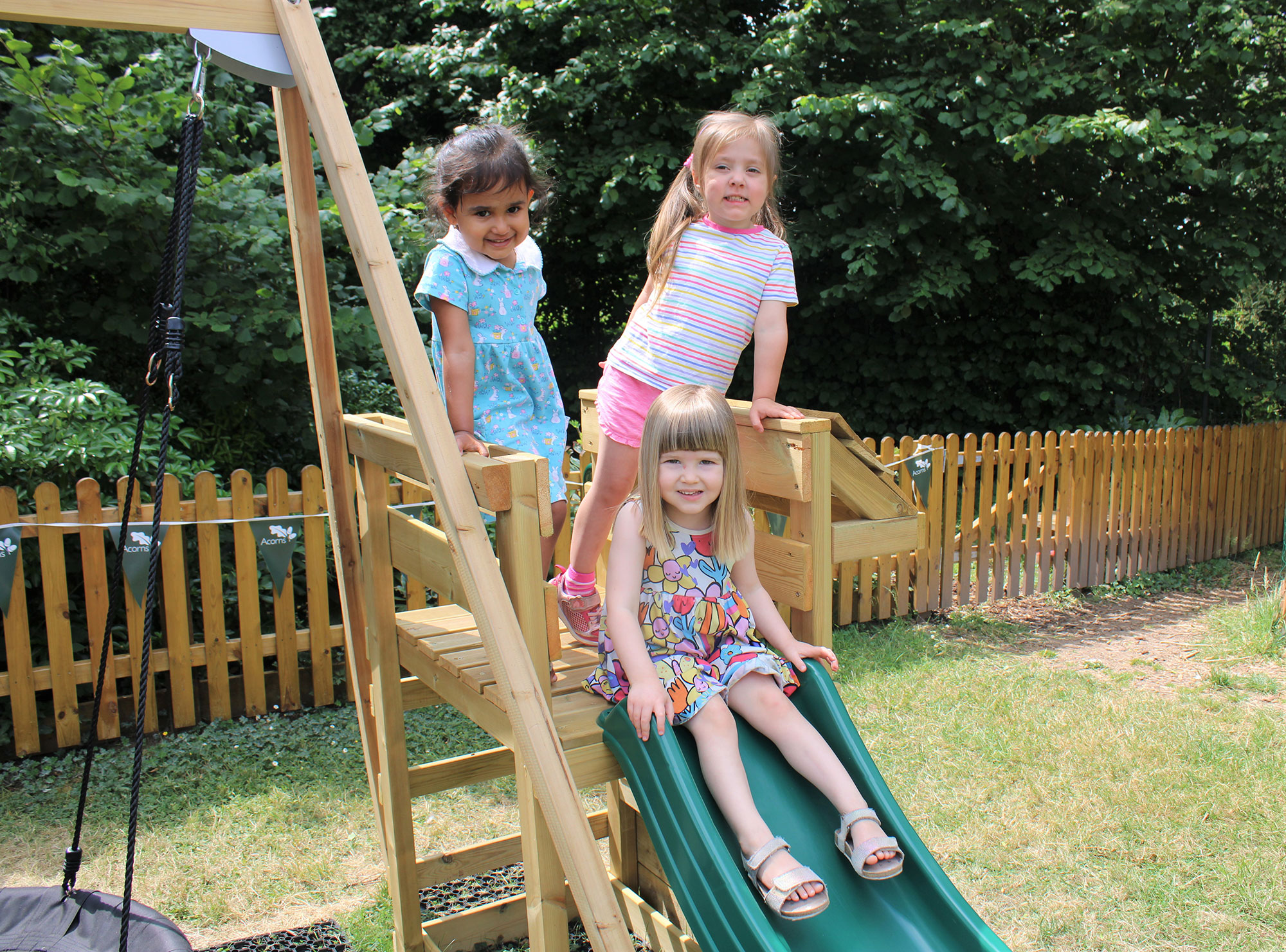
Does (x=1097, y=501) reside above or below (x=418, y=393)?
below

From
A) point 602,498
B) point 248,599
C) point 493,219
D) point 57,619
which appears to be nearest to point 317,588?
point 248,599

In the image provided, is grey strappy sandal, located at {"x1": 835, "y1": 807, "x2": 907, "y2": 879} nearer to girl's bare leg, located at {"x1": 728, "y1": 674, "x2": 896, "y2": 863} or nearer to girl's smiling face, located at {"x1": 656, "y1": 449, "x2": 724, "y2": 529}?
girl's bare leg, located at {"x1": 728, "y1": 674, "x2": 896, "y2": 863}

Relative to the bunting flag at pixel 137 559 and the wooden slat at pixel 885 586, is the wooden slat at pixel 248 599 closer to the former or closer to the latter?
the bunting flag at pixel 137 559

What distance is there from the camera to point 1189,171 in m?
8.30

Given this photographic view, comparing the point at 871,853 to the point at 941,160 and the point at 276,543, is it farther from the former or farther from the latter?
the point at 941,160

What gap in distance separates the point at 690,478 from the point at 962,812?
2272mm

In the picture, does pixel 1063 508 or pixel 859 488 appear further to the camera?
pixel 1063 508

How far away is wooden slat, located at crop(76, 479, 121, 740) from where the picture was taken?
14.1ft

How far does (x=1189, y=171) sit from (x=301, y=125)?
26.8 feet

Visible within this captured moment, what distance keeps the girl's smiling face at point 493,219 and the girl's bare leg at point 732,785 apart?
1402 mm

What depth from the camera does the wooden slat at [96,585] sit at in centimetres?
431

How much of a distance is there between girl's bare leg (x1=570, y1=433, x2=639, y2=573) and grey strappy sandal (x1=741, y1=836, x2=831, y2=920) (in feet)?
3.64

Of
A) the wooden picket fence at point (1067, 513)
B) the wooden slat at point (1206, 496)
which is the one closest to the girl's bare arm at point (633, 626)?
the wooden picket fence at point (1067, 513)

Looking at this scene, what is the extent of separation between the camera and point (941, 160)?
9164 millimetres
